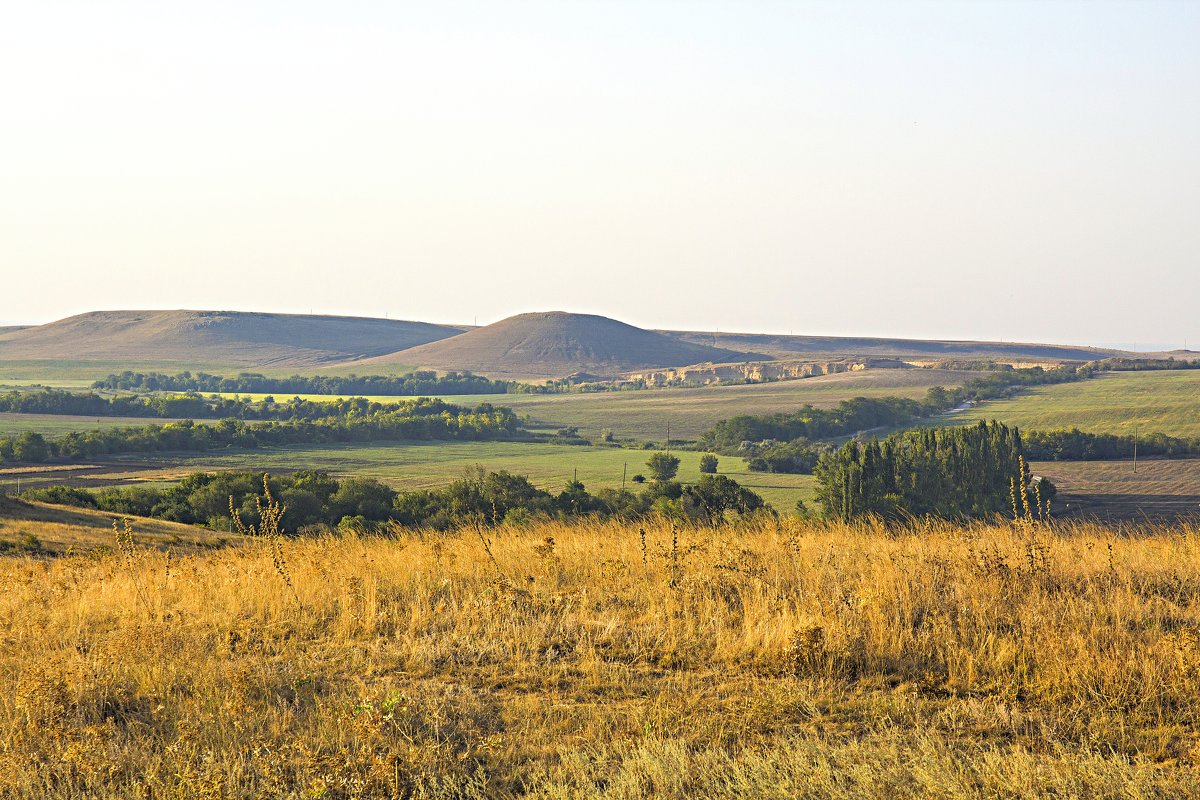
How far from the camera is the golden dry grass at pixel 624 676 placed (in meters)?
5.57

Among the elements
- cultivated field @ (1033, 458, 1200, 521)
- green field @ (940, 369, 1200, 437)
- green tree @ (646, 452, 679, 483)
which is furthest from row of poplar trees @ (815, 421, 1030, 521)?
green field @ (940, 369, 1200, 437)

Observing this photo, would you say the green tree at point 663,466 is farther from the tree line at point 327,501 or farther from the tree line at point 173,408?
the tree line at point 173,408

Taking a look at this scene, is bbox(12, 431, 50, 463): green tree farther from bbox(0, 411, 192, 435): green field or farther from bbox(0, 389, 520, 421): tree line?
bbox(0, 389, 520, 421): tree line

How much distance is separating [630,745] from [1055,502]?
2779 inches

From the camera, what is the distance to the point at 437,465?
98438 millimetres

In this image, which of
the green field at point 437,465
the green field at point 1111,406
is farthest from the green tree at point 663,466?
the green field at point 1111,406

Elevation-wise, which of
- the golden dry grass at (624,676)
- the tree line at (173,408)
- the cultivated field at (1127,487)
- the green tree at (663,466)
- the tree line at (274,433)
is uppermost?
the golden dry grass at (624,676)

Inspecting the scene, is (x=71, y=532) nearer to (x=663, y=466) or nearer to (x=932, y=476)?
(x=932, y=476)

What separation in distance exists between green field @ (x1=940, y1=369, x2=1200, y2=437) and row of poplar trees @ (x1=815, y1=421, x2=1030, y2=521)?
44.4 meters

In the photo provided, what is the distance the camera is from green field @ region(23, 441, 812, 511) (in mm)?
78562

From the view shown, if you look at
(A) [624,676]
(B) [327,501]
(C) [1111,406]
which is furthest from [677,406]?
(A) [624,676]

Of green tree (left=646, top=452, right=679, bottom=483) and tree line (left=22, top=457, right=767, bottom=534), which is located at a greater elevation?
tree line (left=22, top=457, right=767, bottom=534)

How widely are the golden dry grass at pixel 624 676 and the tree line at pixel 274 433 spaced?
291 ft

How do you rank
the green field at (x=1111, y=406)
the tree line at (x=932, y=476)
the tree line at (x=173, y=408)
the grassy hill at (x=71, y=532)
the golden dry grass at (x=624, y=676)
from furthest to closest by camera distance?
1. the tree line at (x=173, y=408)
2. the green field at (x=1111, y=406)
3. the tree line at (x=932, y=476)
4. the grassy hill at (x=71, y=532)
5. the golden dry grass at (x=624, y=676)
